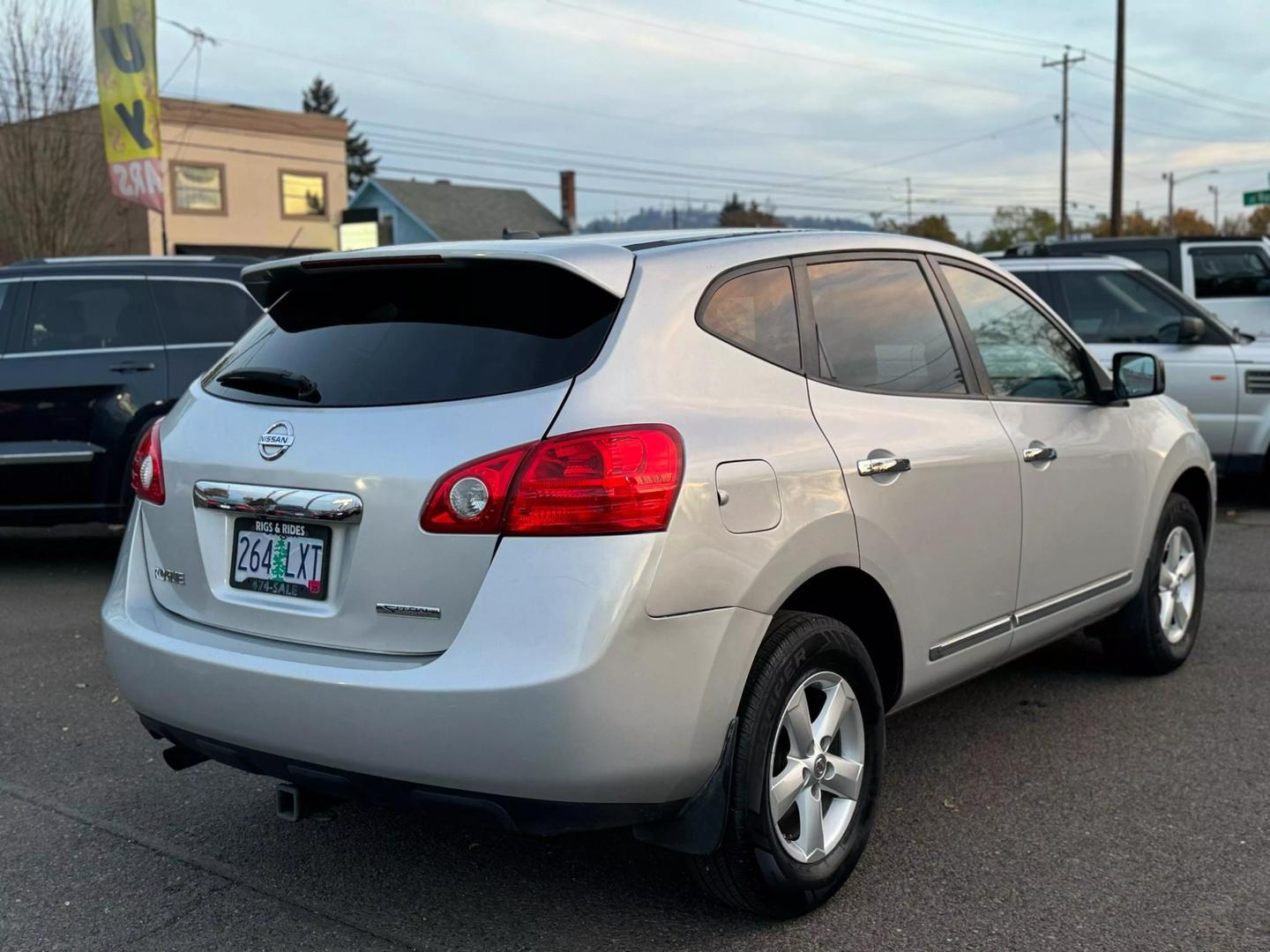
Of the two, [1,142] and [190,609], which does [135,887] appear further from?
[1,142]

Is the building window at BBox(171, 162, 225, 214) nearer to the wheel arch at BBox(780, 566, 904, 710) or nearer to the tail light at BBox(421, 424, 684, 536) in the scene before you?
the wheel arch at BBox(780, 566, 904, 710)

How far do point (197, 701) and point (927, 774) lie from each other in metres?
2.44

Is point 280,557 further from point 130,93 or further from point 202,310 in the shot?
point 130,93

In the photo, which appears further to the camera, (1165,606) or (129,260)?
(129,260)

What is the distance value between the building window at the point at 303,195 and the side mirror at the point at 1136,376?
3497 centimetres

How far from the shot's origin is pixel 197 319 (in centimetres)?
774

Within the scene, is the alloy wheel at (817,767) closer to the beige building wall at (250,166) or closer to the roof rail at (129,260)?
the roof rail at (129,260)

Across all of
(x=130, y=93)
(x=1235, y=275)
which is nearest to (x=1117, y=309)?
(x=1235, y=275)

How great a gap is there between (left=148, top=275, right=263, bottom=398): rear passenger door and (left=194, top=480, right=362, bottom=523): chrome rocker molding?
15.1ft

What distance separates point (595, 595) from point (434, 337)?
849 mm

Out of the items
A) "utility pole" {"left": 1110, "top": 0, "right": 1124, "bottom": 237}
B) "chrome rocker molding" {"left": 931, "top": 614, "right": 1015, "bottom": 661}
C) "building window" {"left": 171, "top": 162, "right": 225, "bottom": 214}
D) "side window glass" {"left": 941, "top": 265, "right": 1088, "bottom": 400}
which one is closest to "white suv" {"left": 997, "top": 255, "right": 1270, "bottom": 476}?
"side window glass" {"left": 941, "top": 265, "right": 1088, "bottom": 400}

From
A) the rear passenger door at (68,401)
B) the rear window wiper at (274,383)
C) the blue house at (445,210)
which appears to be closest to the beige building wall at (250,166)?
the blue house at (445,210)

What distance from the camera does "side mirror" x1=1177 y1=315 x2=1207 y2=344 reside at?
9422 millimetres

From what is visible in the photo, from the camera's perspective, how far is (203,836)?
377 cm
